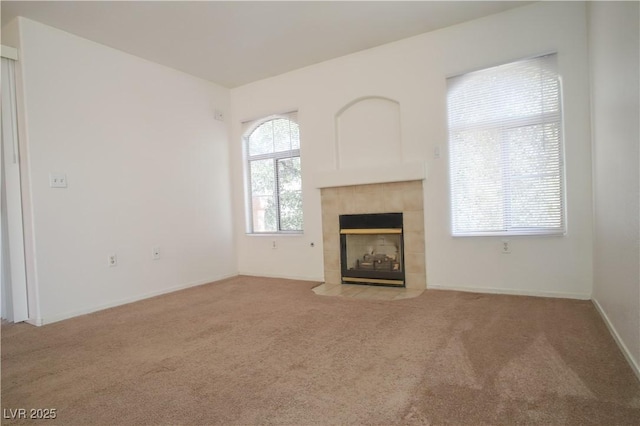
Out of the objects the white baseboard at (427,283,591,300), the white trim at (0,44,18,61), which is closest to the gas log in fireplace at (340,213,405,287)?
the white baseboard at (427,283,591,300)

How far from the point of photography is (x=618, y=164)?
1985 mm

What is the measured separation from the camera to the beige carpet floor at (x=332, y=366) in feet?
4.90

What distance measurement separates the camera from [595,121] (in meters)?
2.69

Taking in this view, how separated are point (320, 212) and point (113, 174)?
2.32m

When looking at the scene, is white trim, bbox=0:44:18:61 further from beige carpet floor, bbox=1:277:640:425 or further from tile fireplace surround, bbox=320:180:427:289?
tile fireplace surround, bbox=320:180:427:289

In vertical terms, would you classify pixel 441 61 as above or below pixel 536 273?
above

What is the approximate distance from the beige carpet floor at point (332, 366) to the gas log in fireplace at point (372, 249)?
33.0 inches

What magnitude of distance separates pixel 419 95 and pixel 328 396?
123 inches

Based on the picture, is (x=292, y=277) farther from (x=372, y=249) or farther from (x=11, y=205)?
(x=11, y=205)

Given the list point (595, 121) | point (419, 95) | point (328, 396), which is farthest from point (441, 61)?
point (328, 396)

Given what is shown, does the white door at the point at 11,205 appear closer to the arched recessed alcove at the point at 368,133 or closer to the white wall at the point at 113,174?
the white wall at the point at 113,174

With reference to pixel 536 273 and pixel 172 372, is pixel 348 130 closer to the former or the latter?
pixel 536 273

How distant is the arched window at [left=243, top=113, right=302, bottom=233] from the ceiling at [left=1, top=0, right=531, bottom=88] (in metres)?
0.95

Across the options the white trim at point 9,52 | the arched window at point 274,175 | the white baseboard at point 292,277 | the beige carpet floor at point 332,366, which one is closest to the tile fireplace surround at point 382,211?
the white baseboard at point 292,277
